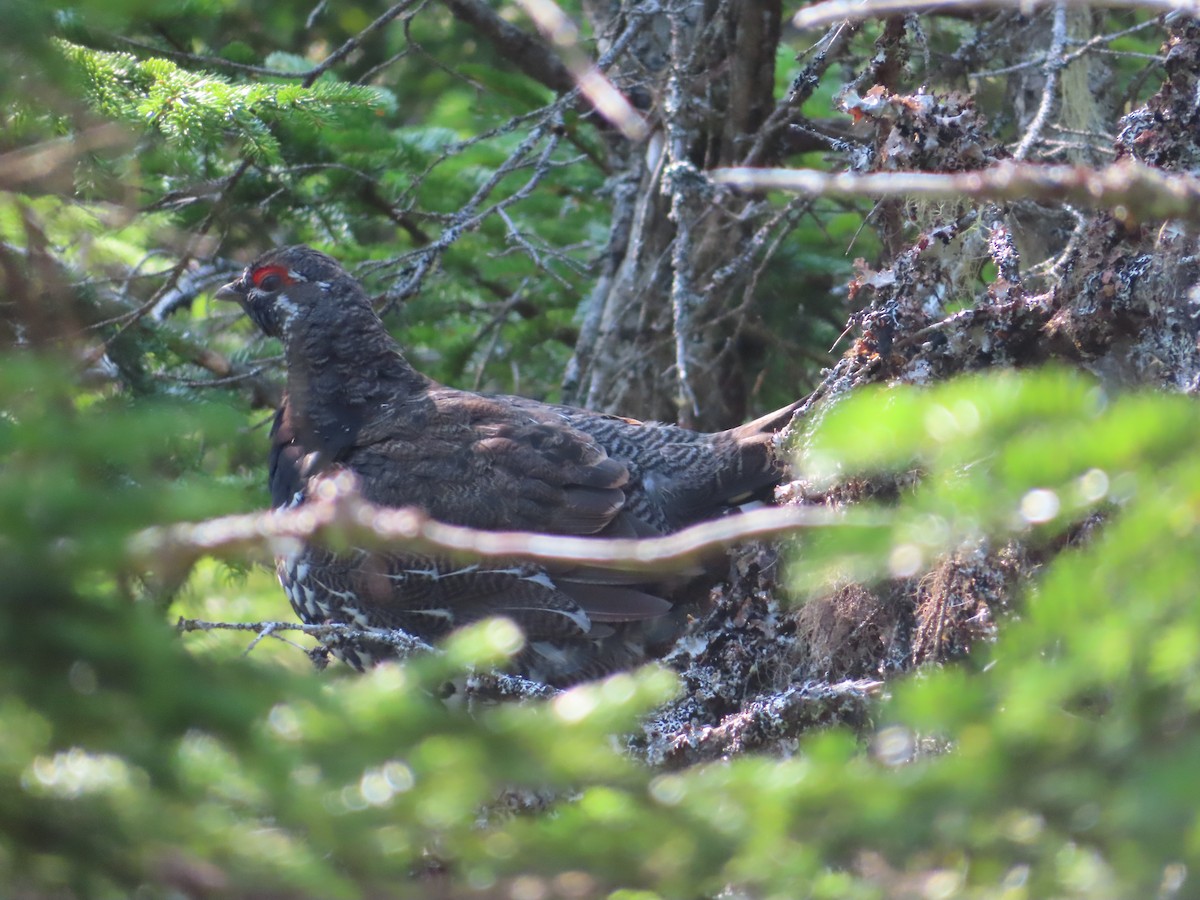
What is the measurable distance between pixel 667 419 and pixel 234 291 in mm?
2297

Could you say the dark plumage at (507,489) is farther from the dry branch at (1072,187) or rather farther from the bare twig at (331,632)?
the dry branch at (1072,187)

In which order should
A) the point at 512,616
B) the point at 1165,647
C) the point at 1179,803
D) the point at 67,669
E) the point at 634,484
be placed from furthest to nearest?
1. the point at 634,484
2. the point at 512,616
3. the point at 67,669
4. the point at 1165,647
5. the point at 1179,803

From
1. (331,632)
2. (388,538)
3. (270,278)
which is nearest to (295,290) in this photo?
(270,278)

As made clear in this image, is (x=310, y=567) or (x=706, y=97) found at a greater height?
(x=706, y=97)

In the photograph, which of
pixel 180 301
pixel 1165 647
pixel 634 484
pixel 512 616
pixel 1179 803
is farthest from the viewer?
pixel 180 301

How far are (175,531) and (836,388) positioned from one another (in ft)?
8.72

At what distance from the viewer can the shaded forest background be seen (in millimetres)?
1535

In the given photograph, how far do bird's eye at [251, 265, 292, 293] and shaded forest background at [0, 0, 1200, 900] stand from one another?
0.34m

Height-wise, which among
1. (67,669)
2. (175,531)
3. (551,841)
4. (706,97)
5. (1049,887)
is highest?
(706,97)

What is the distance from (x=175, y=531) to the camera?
1.64 m

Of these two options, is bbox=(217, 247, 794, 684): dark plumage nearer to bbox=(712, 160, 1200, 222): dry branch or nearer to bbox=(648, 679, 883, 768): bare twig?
bbox=(648, 679, 883, 768): bare twig

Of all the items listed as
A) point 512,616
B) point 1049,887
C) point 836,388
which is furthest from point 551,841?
point 512,616

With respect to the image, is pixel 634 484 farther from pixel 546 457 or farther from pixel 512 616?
pixel 512 616

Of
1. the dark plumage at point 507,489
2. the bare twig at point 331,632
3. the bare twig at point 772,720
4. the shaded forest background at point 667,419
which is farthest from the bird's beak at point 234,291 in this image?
the bare twig at point 772,720
